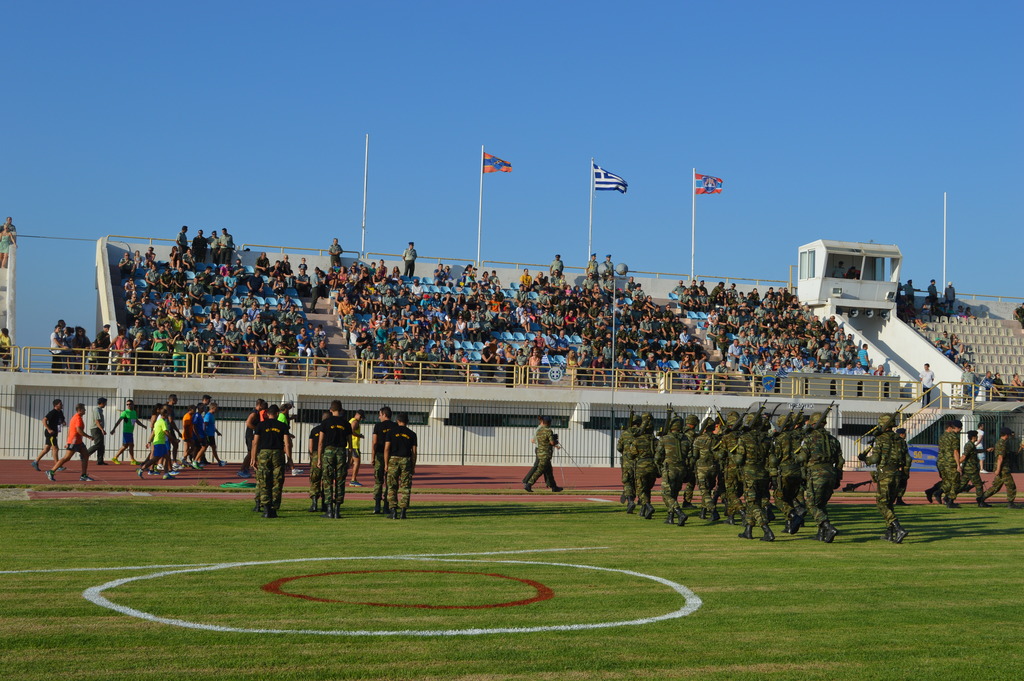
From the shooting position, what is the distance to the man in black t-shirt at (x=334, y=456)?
17797 mm

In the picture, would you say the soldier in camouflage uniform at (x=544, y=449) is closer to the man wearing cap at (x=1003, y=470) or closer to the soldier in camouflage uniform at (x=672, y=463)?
the soldier in camouflage uniform at (x=672, y=463)

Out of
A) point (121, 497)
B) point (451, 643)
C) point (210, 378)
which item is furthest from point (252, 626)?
point (210, 378)

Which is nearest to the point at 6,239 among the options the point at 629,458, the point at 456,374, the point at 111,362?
the point at 111,362

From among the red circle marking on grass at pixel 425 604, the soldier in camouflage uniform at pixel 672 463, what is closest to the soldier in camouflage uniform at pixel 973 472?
the soldier in camouflage uniform at pixel 672 463

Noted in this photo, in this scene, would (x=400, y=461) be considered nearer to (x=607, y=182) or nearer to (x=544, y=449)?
(x=544, y=449)

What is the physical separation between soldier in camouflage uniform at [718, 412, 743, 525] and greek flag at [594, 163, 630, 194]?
105ft

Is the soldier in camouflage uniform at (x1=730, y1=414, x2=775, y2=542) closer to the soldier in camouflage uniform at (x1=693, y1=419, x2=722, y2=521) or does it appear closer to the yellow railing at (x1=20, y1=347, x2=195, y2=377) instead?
the soldier in camouflage uniform at (x1=693, y1=419, x2=722, y2=521)

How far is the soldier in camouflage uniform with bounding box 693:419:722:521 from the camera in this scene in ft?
59.5

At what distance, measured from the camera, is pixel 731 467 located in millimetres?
17297

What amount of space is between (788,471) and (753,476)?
1.63 ft

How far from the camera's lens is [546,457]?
25.1 m

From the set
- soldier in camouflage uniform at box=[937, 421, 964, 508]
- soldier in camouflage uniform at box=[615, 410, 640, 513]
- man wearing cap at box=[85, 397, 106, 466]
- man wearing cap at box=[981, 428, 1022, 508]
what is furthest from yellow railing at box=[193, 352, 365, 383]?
man wearing cap at box=[981, 428, 1022, 508]

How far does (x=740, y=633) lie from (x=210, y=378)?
26158 millimetres

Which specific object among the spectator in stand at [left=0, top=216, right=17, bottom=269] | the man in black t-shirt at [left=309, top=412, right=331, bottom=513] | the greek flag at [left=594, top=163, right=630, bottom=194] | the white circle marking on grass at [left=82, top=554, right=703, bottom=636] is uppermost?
the greek flag at [left=594, top=163, right=630, bottom=194]
